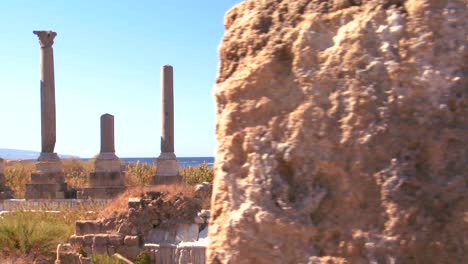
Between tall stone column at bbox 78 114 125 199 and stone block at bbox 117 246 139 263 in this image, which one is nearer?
stone block at bbox 117 246 139 263

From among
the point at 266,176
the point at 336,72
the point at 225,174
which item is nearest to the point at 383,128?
the point at 336,72

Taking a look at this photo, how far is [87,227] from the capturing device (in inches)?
398

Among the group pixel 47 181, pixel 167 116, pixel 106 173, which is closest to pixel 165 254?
pixel 106 173

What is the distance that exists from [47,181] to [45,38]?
14.4 ft

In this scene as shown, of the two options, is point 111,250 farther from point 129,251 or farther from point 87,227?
point 87,227

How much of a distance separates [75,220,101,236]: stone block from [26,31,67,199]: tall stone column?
798cm

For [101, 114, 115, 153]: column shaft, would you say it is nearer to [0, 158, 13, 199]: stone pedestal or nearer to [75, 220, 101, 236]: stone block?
[0, 158, 13, 199]: stone pedestal

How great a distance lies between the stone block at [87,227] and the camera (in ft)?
33.0

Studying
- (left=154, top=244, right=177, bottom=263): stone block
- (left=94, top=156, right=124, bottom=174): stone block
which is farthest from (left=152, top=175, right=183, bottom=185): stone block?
(left=154, top=244, right=177, bottom=263): stone block

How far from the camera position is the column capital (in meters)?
18.6

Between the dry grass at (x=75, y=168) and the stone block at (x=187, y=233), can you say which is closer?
the stone block at (x=187, y=233)

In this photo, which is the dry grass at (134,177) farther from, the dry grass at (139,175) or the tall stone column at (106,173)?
the tall stone column at (106,173)

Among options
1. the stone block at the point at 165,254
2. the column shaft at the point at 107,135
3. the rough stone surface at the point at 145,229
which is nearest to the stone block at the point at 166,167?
the column shaft at the point at 107,135

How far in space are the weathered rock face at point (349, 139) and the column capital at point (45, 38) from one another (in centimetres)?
1781
